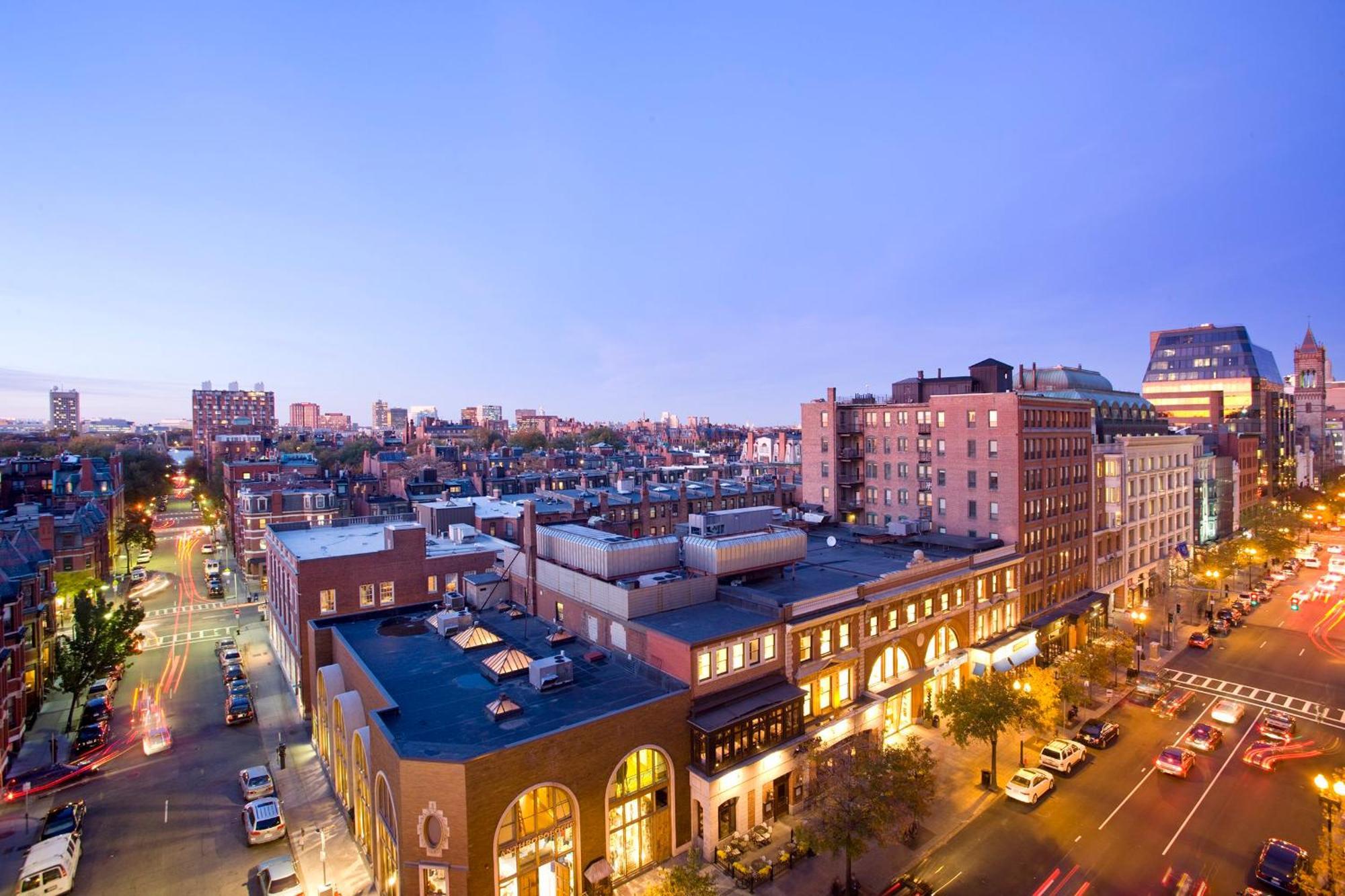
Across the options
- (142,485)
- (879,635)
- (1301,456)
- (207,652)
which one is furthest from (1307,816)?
(142,485)

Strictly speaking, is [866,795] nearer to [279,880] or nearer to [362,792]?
[362,792]


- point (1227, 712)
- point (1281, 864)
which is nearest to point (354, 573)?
point (1281, 864)

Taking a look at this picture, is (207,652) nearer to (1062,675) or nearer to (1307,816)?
(1062,675)

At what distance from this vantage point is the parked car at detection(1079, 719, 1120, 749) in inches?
1563

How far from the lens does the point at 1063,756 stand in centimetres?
3681

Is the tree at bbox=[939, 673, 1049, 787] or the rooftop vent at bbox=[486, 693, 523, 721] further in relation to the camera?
the tree at bbox=[939, 673, 1049, 787]

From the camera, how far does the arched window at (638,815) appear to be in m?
27.6

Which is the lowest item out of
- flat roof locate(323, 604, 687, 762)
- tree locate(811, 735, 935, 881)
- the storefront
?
the storefront

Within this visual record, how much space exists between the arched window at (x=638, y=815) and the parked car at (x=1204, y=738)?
33.4m

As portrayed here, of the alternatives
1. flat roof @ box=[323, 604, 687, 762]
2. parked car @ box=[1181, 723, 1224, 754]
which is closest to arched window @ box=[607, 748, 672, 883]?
flat roof @ box=[323, 604, 687, 762]

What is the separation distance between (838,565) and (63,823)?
45.1 m

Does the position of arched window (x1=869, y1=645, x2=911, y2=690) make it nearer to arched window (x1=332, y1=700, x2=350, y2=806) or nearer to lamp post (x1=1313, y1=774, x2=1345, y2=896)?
lamp post (x1=1313, y1=774, x2=1345, y2=896)

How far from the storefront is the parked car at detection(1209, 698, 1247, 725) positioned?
10879 millimetres

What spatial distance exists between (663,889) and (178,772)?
31272 mm
